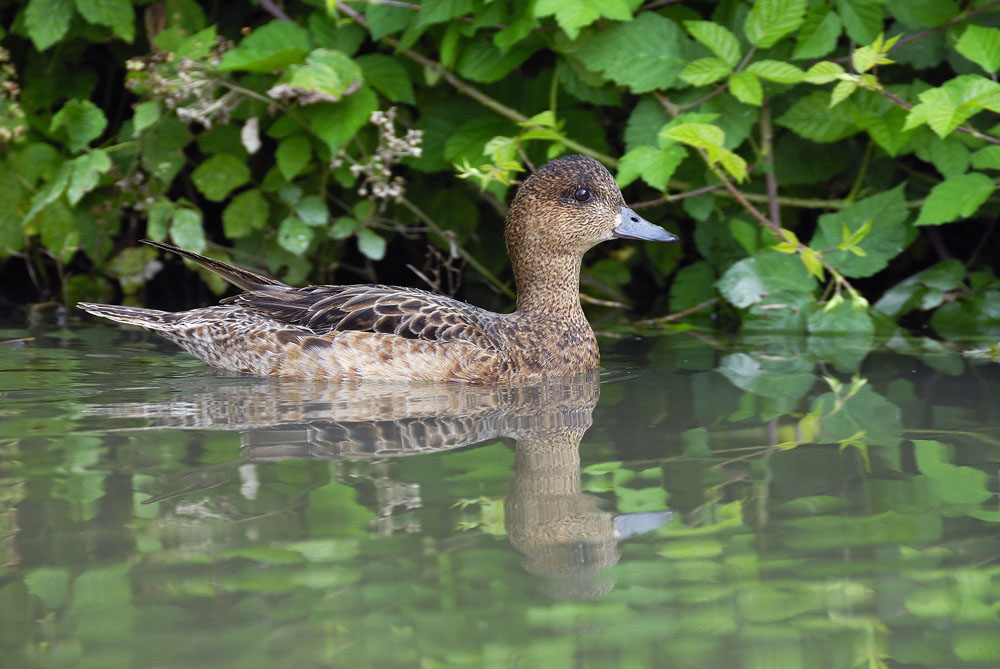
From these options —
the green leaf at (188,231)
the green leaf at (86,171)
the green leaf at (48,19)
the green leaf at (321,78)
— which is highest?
the green leaf at (48,19)

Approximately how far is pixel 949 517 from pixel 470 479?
1223 millimetres

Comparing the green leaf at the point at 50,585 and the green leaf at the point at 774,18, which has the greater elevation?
the green leaf at the point at 774,18

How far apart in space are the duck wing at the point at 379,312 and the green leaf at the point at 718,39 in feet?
5.24

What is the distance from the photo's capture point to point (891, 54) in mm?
5719

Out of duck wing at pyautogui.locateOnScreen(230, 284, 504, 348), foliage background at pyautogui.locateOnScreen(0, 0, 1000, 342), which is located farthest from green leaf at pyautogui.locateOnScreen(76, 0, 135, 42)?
duck wing at pyautogui.locateOnScreen(230, 284, 504, 348)

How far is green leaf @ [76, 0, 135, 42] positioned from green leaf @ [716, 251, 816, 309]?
339 centimetres

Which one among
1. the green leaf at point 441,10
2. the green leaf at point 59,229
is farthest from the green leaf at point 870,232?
the green leaf at point 59,229

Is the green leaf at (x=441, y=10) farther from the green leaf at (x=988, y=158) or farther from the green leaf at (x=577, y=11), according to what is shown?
the green leaf at (x=988, y=158)

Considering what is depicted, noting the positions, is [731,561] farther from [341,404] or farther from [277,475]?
[341,404]

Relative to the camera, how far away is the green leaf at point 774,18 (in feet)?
16.9

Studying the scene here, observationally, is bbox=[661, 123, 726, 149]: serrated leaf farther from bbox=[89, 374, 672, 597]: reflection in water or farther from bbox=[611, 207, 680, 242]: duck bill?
bbox=[89, 374, 672, 597]: reflection in water

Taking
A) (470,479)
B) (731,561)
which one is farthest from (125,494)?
(731,561)

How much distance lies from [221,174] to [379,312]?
76.8 inches

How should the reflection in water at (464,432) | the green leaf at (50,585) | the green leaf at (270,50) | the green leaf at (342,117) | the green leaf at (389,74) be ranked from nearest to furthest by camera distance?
the green leaf at (50,585), the reflection in water at (464,432), the green leaf at (270,50), the green leaf at (342,117), the green leaf at (389,74)
